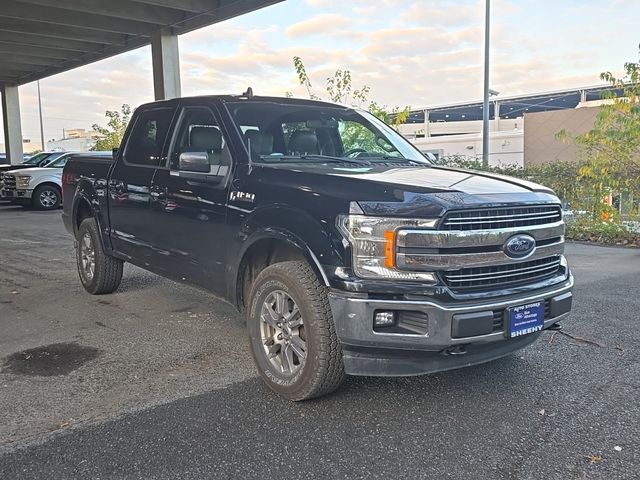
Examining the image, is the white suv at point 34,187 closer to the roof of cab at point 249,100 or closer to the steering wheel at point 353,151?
the roof of cab at point 249,100

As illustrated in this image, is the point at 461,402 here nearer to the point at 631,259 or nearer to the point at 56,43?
the point at 631,259

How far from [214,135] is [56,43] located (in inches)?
709

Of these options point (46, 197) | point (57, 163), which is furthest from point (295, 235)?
point (57, 163)

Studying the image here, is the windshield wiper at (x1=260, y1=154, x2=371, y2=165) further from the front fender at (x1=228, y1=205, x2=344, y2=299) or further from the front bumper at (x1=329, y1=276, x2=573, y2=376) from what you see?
the front bumper at (x1=329, y1=276, x2=573, y2=376)

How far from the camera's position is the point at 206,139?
467 cm

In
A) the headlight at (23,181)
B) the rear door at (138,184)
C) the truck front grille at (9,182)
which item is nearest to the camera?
the rear door at (138,184)

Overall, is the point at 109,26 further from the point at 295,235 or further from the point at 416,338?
the point at 416,338

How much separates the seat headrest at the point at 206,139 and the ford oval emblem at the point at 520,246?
2.24 metres

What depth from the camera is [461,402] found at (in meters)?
3.66

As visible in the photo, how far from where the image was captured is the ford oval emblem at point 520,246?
11.1 ft

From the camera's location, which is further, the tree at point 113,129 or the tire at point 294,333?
the tree at point 113,129

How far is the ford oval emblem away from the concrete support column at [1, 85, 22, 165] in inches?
1165

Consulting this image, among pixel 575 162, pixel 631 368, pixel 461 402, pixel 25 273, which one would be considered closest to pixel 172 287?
pixel 25 273

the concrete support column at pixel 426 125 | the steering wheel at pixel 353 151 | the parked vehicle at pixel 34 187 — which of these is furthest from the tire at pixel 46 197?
the concrete support column at pixel 426 125
